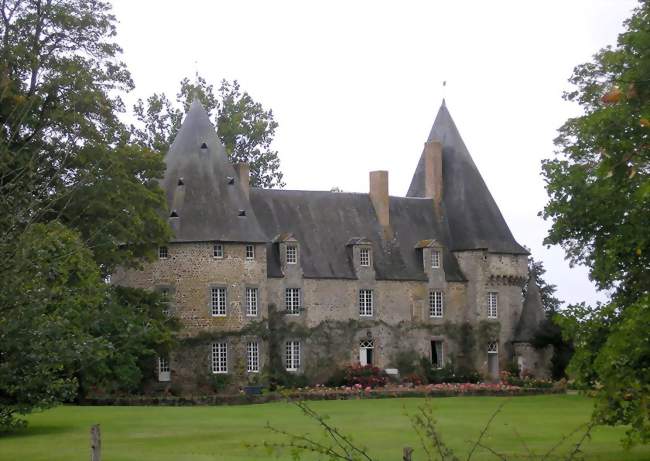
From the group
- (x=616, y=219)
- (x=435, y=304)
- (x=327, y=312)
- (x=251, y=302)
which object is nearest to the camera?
(x=616, y=219)

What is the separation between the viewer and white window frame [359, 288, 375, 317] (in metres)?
55.6

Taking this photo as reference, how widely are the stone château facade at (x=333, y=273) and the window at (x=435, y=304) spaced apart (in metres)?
0.07

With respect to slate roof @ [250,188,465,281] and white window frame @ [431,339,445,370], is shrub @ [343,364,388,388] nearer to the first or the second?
white window frame @ [431,339,445,370]

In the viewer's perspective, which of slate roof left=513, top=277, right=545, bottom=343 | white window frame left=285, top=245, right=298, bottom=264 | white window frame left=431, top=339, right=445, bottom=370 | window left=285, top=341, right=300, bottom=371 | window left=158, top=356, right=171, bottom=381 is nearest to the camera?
window left=158, top=356, right=171, bottom=381

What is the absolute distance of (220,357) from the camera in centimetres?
5125

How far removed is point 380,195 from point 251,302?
9560mm

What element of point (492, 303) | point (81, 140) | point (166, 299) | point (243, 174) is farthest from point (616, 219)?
point (492, 303)

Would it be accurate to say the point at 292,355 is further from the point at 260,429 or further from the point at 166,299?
the point at 260,429

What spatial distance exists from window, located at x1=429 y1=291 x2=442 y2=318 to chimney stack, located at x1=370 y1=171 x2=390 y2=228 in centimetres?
396

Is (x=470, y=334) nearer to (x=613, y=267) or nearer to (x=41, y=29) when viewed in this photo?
(x=41, y=29)

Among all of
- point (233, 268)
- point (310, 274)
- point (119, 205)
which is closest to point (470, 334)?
point (310, 274)

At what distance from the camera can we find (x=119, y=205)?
1535 inches

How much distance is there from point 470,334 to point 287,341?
9.28 meters

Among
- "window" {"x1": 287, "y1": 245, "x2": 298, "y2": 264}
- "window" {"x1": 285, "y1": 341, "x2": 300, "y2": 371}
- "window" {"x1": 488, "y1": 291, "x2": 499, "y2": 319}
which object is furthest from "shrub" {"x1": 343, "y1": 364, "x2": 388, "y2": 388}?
"window" {"x1": 488, "y1": 291, "x2": 499, "y2": 319}
